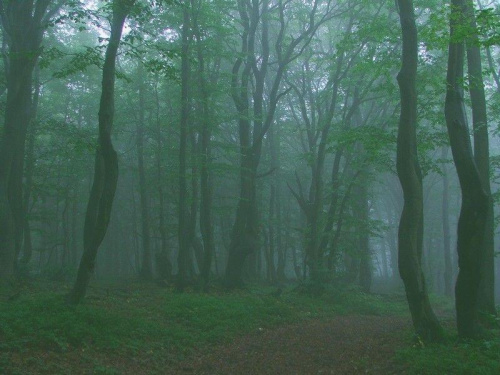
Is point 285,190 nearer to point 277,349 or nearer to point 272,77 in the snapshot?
point 272,77

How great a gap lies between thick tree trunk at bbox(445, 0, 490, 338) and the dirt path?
1457mm

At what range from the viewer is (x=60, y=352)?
7.92 m

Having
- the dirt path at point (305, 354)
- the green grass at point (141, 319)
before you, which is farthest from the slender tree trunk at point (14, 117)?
the dirt path at point (305, 354)

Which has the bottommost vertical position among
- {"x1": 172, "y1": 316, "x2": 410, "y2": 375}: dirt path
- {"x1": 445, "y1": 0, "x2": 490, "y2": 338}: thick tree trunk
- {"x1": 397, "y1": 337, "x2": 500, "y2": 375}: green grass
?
{"x1": 172, "y1": 316, "x2": 410, "y2": 375}: dirt path

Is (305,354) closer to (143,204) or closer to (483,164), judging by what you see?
(483,164)

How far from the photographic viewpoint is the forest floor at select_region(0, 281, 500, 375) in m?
7.44

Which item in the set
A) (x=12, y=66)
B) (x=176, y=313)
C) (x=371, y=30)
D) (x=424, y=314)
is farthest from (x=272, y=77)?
(x=424, y=314)

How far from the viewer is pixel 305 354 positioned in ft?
31.3

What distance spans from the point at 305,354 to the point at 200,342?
2.35m

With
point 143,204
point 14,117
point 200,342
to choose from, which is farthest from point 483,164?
point 143,204

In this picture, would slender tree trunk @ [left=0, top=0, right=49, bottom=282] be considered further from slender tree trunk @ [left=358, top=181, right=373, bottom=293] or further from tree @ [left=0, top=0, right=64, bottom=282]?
slender tree trunk @ [left=358, top=181, right=373, bottom=293]

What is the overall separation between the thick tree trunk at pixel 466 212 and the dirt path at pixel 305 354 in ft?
4.78

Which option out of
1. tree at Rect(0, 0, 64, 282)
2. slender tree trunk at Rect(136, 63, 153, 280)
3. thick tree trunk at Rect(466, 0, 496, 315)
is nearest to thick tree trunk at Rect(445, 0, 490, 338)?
thick tree trunk at Rect(466, 0, 496, 315)

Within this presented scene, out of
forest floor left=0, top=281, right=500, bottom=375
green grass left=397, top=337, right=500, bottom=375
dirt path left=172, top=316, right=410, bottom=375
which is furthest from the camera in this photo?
dirt path left=172, top=316, right=410, bottom=375
